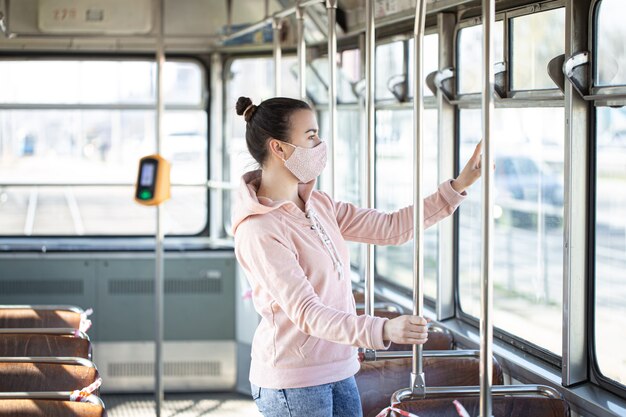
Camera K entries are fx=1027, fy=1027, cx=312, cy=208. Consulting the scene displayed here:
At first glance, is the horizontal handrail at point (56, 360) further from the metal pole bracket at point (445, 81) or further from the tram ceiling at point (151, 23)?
the tram ceiling at point (151, 23)

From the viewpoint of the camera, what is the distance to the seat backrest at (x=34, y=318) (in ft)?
14.9

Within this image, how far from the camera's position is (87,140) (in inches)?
273

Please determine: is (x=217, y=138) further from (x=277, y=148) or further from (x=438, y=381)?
(x=277, y=148)

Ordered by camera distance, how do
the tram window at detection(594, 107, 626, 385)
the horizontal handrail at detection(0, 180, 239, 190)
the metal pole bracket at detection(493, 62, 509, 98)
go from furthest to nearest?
the horizontal handrail at detection(0, 180, 239, 190) < the metal pole bracket at detection(493, 62, 509, 98) < the tram window at detection(594, 107, 626, 385)

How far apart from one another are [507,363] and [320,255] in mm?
1505

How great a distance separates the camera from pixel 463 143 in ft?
15.0

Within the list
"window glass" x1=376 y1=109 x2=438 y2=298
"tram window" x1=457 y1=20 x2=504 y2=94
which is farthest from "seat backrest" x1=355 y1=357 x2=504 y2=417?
"window glass" x1=376 y1=109 x2=438 y2=298

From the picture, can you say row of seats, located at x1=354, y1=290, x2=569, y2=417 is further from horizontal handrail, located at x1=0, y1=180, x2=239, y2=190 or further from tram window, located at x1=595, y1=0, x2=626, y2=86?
horizontal handrail, located at x1=0, y1=180, x2=239, y2=190

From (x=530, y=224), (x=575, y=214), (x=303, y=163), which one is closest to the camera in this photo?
(x=303, y=163)

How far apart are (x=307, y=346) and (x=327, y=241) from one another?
0.27 metres

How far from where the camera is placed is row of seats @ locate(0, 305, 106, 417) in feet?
9.65

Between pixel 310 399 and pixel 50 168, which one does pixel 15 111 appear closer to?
pixel 50 168

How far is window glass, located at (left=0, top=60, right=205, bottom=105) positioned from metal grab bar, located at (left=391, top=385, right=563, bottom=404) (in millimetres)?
4275

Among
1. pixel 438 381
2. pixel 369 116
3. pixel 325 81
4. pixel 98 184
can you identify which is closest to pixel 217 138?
pixel 98 184
